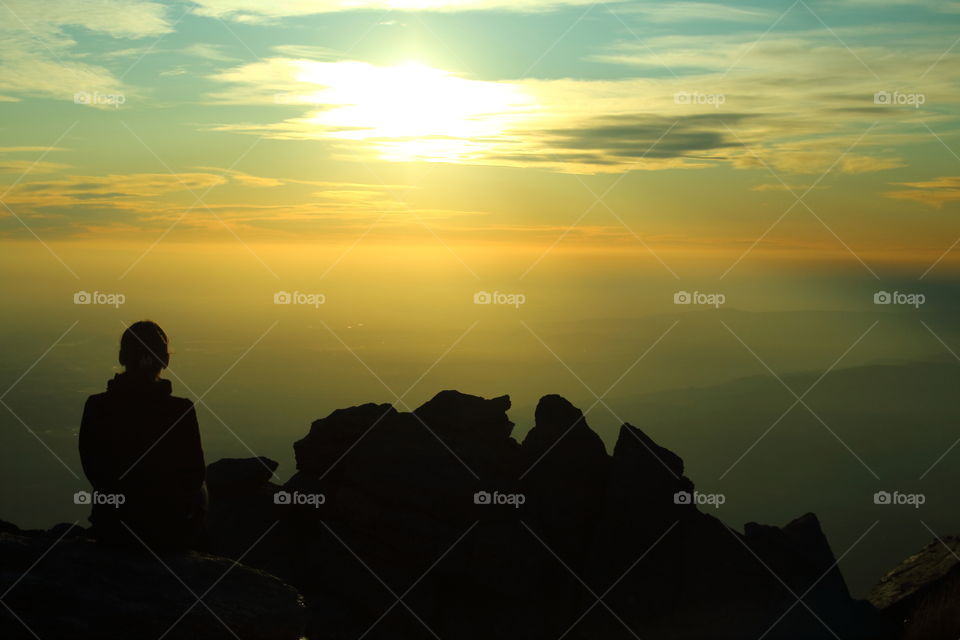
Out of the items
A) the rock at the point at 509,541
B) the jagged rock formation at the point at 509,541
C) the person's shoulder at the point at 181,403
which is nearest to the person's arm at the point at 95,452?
the person's shoulder at the point at 181,403

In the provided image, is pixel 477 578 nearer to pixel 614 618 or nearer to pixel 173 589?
pixel 614 618

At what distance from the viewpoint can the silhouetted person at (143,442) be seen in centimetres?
879

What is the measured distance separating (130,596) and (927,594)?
1384cm

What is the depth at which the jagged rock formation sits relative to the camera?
14.8 m

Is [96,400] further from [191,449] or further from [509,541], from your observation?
[509,541]

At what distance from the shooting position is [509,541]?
613 inches

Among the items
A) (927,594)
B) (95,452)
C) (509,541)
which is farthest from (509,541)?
(95,452)

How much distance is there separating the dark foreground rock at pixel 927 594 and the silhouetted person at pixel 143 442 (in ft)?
37.1

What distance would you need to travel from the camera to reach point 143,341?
28.8 feet

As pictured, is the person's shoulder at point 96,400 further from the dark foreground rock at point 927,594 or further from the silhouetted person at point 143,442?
the dark foreground rock at point 927,594

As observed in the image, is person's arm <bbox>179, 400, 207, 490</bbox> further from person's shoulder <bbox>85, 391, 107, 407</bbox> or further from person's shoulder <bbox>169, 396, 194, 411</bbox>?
person's shoulder <bbox>85, 391, 107, 407</bbox>

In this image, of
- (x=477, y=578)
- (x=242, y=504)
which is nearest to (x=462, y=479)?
(x=477, y=578)

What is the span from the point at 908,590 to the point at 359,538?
10.8m

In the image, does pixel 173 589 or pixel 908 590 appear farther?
pixel 908 590
